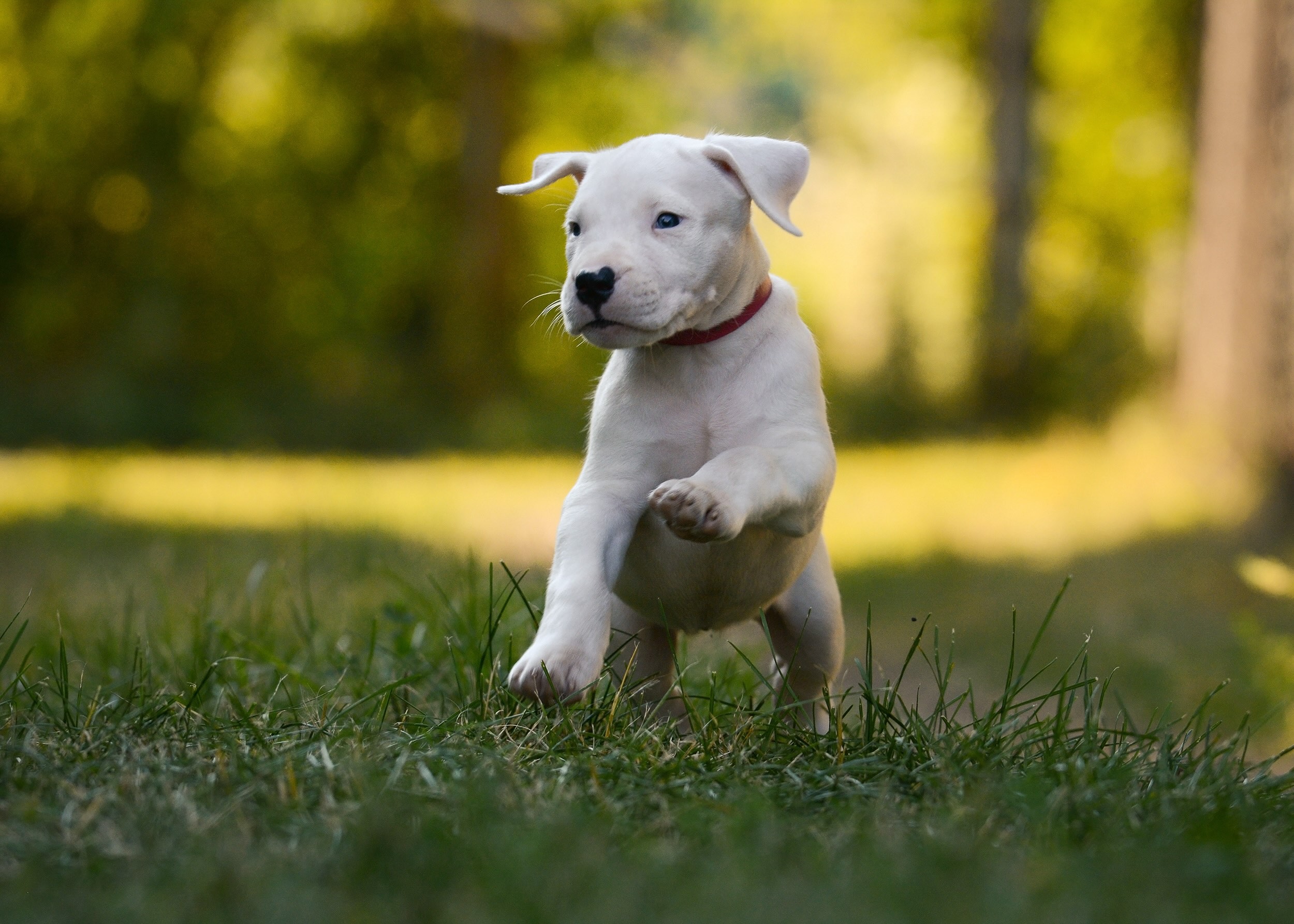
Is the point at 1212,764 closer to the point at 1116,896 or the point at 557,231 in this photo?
the point at 1116,896

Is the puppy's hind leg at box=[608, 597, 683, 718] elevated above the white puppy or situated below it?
below

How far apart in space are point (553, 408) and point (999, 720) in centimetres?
1173

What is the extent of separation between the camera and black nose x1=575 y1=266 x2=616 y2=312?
2.91 metres

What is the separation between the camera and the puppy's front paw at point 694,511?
2.67 m

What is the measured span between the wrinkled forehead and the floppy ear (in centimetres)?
5

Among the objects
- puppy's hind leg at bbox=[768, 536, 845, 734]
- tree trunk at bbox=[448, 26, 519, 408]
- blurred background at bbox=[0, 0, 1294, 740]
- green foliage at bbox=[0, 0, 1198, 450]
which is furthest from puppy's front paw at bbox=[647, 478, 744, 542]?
tree trunk at bbox=[448, 26, 519, 408]

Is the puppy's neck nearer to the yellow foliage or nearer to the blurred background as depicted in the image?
the blurred background

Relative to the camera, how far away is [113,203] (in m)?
15.8

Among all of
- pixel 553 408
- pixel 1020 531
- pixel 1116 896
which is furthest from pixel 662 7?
pixel 1116 896

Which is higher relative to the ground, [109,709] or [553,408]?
[109,709]

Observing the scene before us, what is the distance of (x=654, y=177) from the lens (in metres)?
3.09

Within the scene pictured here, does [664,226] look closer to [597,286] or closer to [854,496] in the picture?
[597,286]

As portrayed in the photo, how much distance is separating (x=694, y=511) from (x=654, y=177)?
85 cm

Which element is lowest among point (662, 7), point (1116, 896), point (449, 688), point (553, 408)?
point (553, 408)
